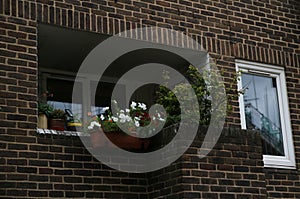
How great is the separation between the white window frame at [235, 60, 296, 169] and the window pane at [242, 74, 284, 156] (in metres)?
0.06

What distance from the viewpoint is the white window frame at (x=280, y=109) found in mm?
8706

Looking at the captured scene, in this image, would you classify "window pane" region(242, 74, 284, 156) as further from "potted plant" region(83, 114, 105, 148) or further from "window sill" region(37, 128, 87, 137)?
"window sill" region(37, 128, 87, 137)

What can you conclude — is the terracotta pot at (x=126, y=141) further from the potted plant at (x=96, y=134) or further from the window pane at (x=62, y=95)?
the window pane at (x=62, y=95)

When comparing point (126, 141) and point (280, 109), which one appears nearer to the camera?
point (126, 141)

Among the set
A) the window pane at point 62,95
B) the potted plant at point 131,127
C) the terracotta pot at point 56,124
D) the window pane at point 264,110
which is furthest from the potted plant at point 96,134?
the window pane at point 264,110

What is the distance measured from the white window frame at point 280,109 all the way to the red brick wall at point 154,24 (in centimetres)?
8

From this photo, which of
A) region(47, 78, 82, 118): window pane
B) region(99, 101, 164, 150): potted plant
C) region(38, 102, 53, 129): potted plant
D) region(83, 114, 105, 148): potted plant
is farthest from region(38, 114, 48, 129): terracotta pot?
region(47, 78, 82, 118): window pane

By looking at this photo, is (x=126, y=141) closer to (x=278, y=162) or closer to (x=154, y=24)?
(x=154, y=24)

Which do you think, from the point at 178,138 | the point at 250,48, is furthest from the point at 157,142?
the point at 250,48

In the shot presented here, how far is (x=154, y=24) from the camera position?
8.29 meters

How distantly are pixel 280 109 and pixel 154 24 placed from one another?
7.78 ft

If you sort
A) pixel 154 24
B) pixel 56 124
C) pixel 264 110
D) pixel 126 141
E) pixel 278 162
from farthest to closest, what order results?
1. pixel 264 110
2. pixel 278 162
3. pixel 154 24
4. pixel 56 124
5. pixel 126 141

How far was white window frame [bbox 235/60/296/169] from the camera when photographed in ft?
28.6

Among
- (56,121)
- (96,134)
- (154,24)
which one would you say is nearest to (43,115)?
(56,121)
